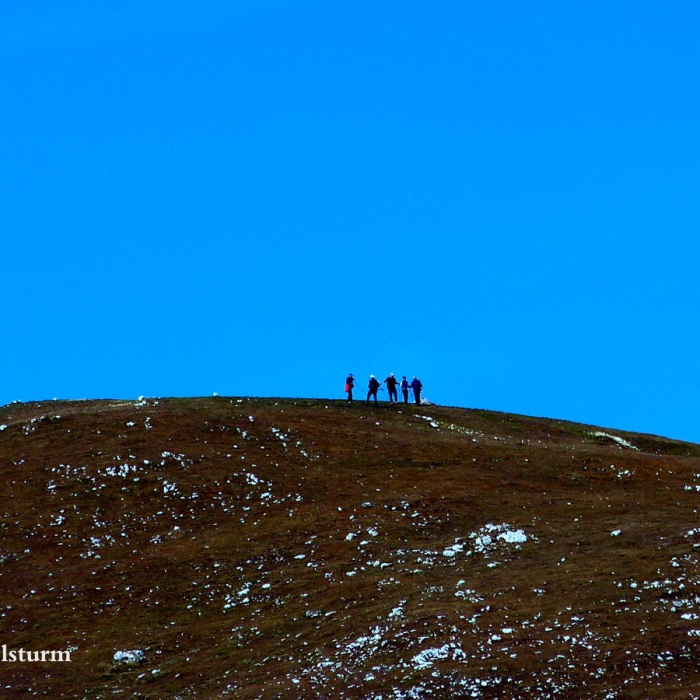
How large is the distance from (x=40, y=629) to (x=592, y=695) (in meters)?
20.4

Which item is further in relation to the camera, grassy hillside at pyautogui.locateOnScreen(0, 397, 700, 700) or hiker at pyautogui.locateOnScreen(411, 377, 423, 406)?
hiker at pyautogui.locateOnScreen(411, 377, 423, 406)

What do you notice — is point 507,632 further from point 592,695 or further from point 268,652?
point 268,652

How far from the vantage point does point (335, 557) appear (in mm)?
37969

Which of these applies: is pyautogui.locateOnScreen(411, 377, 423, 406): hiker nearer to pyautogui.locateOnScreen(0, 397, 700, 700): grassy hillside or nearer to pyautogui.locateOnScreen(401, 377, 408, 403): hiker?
pyautogui.locateOnScreen(401, 377, 408, 403): hiker

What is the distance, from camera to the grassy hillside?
94.1ft

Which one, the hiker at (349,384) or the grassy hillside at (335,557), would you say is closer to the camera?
the grassy hillside at (335,557)

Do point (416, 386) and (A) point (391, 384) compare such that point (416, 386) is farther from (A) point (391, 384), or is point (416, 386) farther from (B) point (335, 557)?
(B) point (335, 557)

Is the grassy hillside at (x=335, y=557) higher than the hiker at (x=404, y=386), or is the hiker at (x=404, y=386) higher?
the hiker at (x=404, y=386)

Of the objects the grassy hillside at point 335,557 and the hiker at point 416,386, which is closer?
the grassy hillside at point 335,557

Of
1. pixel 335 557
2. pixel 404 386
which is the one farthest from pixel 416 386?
pixel 335 557

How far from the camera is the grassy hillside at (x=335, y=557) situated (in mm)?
28688

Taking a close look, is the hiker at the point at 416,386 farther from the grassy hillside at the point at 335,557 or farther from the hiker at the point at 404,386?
the grassy hillside at the point at 335,557

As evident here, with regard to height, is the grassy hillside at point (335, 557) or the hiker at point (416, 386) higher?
the hiker at point (416, 386)

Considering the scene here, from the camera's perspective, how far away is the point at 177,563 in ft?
128
